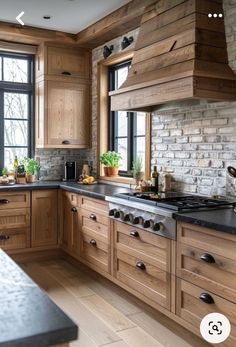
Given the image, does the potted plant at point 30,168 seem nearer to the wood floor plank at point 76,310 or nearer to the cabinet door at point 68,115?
the cabinet door at point 68,115

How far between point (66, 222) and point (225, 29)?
2768mm

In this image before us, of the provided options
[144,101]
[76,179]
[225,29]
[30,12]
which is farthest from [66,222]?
[225,29]

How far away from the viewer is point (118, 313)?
325cm

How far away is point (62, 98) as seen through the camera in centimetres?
519

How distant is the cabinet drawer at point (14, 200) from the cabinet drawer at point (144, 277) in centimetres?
160

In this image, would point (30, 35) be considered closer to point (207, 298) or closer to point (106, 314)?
point (106, 314)

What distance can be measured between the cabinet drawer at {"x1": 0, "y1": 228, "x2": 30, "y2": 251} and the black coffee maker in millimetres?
1024

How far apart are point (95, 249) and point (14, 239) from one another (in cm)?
118

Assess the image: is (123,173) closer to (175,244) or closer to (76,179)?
(76,179)

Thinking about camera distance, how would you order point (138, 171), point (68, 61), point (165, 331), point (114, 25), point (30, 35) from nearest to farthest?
point (165, 331)
point (138, 171)
point (114, 25)
point (30, 35)
point (68, 61)

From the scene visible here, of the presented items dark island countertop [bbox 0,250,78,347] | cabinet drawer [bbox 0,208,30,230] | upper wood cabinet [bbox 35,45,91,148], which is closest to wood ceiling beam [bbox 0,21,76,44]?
upper wood cabinet [bbox 35,45,91,148]

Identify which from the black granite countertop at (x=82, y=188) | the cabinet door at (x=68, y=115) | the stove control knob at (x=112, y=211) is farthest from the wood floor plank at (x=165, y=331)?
the cabinet door at (x=68, y=115)

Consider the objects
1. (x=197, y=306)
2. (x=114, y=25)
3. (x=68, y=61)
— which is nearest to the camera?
(x=197, y=306)

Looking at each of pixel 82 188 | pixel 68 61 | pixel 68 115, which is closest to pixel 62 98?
pixel 68 115
